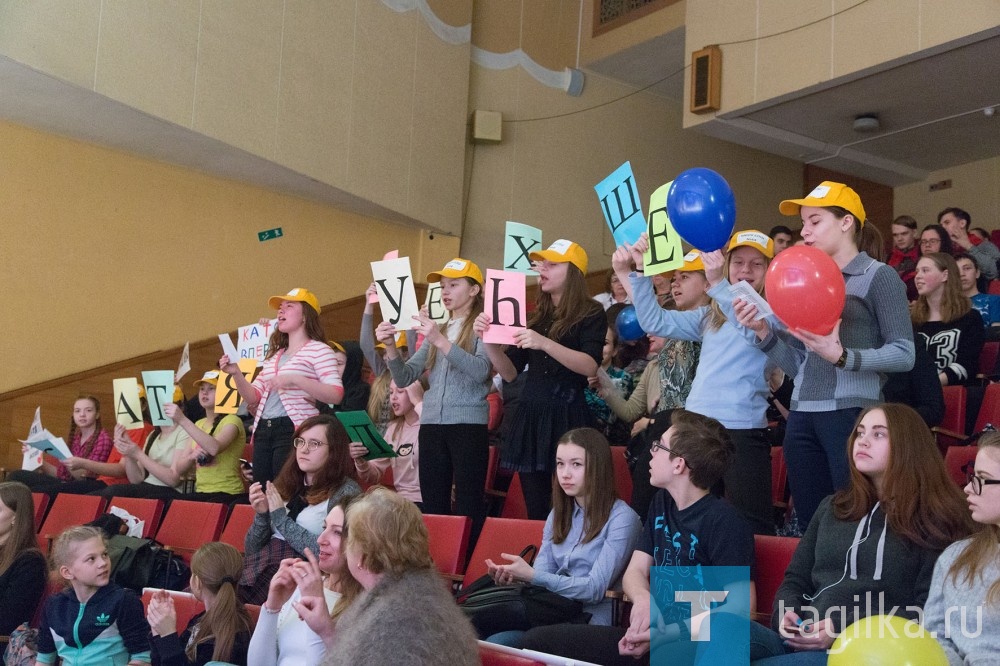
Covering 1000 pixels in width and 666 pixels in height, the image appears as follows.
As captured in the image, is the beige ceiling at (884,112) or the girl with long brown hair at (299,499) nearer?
the girl with long brown hair at (299,499)

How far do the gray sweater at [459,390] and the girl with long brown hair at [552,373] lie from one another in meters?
0.09

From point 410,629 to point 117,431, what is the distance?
148 inches

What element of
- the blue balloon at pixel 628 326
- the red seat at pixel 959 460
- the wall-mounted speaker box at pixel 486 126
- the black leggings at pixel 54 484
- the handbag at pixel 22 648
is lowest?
the handbag at pixel 22 648

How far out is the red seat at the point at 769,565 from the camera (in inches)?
106

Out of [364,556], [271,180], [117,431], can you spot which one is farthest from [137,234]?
[364,556]

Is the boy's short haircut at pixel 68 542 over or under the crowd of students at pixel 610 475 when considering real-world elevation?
under

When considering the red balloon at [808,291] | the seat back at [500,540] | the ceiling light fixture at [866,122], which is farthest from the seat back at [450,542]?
the ceiling light fixture at [866,122]

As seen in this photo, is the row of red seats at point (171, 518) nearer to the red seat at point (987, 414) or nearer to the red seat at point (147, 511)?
the red seat at point (147, 511)

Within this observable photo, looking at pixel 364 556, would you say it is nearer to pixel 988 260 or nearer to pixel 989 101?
pixel 988 260

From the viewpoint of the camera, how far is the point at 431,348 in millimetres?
4160

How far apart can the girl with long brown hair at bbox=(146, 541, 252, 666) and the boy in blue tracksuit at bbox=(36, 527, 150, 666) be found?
0.29 m

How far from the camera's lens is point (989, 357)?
189 inches

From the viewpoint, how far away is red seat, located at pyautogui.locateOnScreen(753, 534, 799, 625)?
2689 millimetres

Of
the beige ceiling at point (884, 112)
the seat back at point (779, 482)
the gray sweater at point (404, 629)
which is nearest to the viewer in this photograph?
the gray sweater at point (404, 629)
